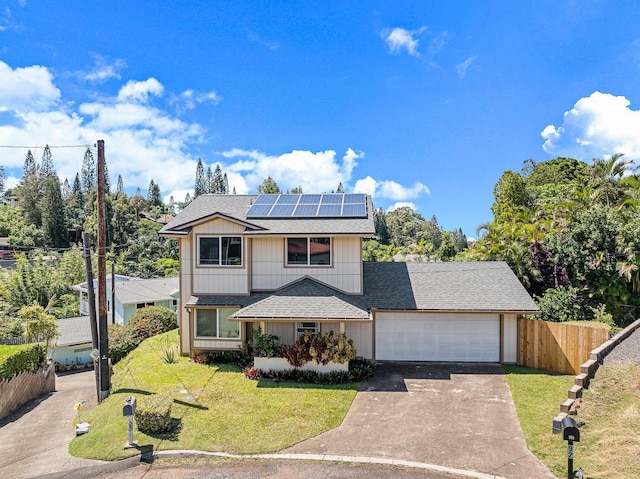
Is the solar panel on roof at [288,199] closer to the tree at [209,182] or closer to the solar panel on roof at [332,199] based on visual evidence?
the solar panel on roof at [332,199]

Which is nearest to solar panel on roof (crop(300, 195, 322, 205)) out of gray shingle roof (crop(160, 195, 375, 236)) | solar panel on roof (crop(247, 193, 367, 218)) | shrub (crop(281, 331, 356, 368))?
solar panel on roof (crop(247, 193, 367, 218))

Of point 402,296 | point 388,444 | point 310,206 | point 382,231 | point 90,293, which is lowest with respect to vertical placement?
point 388,444

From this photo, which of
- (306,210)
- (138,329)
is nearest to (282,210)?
(306,210)

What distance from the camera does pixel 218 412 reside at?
39.1 feet

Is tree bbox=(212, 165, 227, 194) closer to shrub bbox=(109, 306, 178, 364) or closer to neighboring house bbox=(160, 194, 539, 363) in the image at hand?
shrub bbox=(109, 306, 178, 364)

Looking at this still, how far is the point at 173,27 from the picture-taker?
53.8ft

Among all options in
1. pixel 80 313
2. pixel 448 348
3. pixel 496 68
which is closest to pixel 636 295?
pixel 448 348

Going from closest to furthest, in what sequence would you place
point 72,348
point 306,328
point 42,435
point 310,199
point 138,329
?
1. point 42,435
2. point 306,328
3. point 310,199
4. point 138,329
5. point 72,348

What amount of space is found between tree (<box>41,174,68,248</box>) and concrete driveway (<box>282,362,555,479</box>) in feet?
242

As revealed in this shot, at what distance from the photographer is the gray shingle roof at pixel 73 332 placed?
90.1 ft

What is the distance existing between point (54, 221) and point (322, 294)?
71787 millimetres

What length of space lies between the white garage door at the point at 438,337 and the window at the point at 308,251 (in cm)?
349

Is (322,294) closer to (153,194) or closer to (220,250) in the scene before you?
(220,250)

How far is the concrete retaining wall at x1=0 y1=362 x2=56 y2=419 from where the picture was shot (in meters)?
15.3
